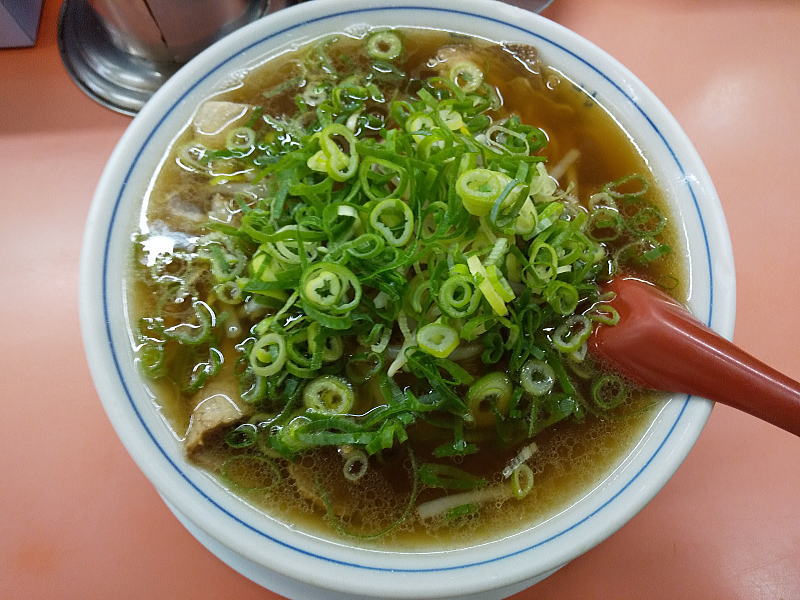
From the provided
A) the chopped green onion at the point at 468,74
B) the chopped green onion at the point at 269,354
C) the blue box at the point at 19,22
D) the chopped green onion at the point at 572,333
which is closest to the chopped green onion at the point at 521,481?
the chopped green onion at the point at 572,333

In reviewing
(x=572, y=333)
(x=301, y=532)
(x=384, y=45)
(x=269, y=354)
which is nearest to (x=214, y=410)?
(x=269, y=354)

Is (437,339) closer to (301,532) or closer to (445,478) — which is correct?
(445,478)

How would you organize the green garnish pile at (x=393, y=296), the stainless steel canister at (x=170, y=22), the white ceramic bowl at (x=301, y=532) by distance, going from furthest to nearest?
the stainless steel canister at (x=170, y=22), the green garnish pile at (x=393, y=296), the white ceramic bowl at (x=301, y=532)

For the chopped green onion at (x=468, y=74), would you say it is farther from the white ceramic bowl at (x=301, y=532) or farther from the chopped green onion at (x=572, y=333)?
the chopped green onion at (x=572, y=333)

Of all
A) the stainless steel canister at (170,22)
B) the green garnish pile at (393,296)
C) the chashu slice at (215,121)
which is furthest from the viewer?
the stainless steel canister at (170,22)

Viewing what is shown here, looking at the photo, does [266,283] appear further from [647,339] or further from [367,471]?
[647,339]

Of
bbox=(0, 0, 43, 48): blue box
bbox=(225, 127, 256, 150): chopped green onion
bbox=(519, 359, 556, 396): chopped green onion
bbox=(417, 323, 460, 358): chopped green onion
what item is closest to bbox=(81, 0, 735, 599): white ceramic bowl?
bbox=(225, 127, 256, 150): chopped green onion
